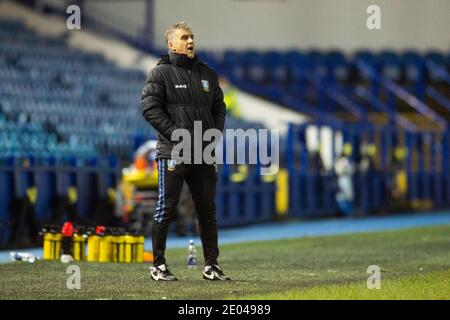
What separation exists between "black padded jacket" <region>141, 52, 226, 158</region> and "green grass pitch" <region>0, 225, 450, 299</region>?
1319mm

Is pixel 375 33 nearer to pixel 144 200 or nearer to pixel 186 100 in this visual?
pixel 144 200

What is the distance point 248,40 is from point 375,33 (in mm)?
3722

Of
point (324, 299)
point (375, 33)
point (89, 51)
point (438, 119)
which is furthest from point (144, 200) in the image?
point (375, 33)

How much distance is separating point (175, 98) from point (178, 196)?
0.86m

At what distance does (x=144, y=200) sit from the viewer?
18.8 m

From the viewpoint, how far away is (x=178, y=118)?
32.9ft

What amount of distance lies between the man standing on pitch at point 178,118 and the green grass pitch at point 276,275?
1.65 ft

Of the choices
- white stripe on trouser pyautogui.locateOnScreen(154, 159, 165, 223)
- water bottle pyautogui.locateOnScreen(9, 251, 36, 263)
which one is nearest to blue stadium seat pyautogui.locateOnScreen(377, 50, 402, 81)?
water bottle pyautogui.locateOnScreen(9, 251, 36, 263)

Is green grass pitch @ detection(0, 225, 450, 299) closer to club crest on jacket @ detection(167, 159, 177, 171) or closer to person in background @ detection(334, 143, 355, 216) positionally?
club crest on jacket @ detection(167, 159, 177, 171)

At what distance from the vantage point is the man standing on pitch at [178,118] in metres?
9.98
